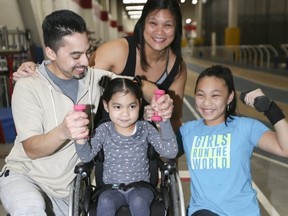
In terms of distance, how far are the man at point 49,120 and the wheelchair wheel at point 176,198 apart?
0.38 meters

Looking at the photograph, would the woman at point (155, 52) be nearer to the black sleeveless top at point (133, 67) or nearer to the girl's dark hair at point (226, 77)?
the black sleeveless top at point (133, 67)

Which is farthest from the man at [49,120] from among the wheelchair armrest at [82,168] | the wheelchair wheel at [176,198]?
the wheelchair wheel at [176,198]

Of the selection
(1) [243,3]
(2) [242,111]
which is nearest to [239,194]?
(2) [242,111]

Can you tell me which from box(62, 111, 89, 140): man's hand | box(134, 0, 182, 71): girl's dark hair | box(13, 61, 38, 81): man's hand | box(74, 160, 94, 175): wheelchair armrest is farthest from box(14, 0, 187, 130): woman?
box(62, 111, 89, 140): man's hand

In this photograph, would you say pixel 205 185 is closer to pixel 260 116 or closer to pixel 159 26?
pixel 159 26

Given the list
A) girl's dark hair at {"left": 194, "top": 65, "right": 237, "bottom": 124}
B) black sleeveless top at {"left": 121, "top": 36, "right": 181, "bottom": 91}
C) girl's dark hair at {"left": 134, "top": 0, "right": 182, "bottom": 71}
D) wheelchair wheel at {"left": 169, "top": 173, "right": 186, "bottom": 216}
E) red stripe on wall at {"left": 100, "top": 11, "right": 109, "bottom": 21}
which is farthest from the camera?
red stripe on wall at {"left": 100, "top": 11, "right": 109, "bottom": 21}

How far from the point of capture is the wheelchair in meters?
1.72

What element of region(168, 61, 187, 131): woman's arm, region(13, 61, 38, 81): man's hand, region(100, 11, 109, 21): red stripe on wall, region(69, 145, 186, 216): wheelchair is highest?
region(100, 11, 109, 21): red stripe on wall

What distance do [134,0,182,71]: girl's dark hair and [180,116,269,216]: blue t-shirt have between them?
799 mm

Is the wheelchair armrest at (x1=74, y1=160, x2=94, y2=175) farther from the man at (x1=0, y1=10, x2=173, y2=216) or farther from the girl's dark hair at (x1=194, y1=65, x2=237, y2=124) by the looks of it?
the girl's dark hair at (x1=194, y1=65, x2=237, y2=124)

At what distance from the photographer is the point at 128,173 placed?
6.33 ft

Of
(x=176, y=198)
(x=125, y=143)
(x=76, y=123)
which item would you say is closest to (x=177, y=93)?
(x=125, y=143)

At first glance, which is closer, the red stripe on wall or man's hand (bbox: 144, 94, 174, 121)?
man's hand (bbox: 144, 94, 174, 121)

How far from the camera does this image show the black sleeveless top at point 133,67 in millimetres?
2467
